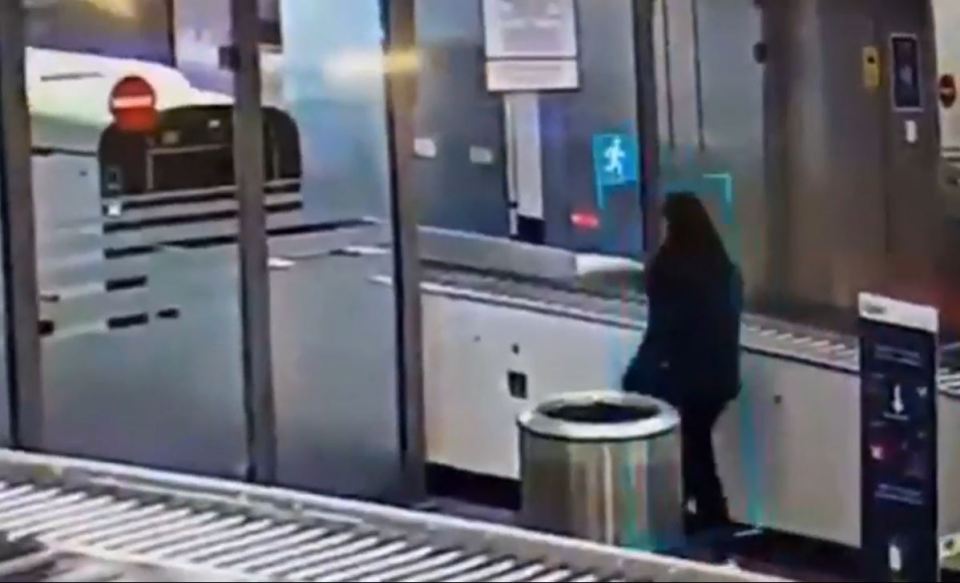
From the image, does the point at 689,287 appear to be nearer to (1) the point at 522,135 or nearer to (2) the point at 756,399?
(2) the point at 756,399

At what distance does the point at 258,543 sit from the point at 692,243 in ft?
15.9

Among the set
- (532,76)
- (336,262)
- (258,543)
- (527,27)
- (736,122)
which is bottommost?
(258,543)

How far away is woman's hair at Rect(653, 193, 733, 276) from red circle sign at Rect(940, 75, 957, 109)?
3.62 feet

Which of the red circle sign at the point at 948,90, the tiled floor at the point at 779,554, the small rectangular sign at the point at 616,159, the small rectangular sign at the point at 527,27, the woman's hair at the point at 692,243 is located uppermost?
the small rectangular sign at the point at 527,27

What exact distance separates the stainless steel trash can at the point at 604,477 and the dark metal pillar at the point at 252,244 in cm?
224

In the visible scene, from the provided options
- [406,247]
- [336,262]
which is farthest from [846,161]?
[336,262]

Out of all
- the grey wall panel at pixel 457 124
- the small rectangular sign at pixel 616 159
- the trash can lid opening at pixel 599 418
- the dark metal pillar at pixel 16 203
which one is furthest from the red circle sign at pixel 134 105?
the trash can lid opening at pixel 599 418

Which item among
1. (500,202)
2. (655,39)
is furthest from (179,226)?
(655,39)

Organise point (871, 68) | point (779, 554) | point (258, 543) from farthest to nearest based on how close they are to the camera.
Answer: point (871, 68), point (779, 554), point (258, 543)

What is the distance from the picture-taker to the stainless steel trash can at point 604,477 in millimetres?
5539

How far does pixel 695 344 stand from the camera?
772cm

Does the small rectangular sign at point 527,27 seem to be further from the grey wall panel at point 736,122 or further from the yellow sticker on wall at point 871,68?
the yellow sticker on wall at point 871,68

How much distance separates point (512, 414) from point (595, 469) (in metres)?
2.92

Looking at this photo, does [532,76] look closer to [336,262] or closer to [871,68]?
[336,262]
